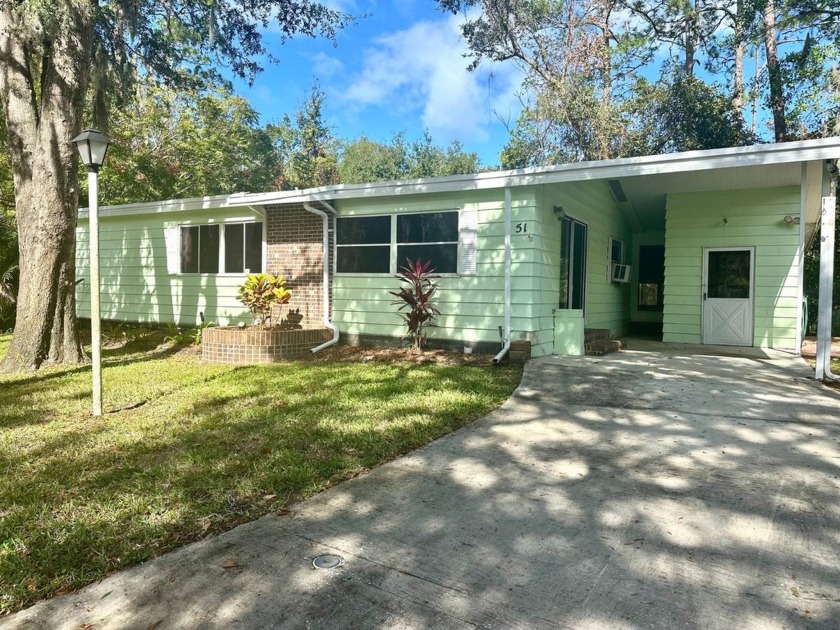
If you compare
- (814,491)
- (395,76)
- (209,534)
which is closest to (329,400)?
(209,534)

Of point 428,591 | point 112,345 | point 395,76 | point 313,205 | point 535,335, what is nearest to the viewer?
point 428,591

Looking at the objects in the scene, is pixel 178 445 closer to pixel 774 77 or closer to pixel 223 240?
pixel 223 240

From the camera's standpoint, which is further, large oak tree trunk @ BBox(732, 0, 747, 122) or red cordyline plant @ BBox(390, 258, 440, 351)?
large oak tree trunk @ BBox(732, 0, 747, 122)

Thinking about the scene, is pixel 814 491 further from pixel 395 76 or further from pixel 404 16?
pixel 395 76

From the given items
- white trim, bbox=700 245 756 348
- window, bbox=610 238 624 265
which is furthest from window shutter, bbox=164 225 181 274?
white trim, bbox=700 245 756 348

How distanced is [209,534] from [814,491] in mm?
3341

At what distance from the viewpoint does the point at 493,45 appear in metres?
18.9

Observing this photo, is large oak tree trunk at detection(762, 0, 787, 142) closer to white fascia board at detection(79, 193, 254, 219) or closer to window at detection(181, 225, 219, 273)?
white fascia board at detection(79, 193, 254, 219)

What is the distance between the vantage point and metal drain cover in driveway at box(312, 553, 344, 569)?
2449 mm

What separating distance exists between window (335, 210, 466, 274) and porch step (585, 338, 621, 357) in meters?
2.28

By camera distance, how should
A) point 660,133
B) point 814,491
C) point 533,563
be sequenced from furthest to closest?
1. point 660,133
2. point 814,491
3. point 533,563

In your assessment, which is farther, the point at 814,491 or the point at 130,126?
the point at 130,126

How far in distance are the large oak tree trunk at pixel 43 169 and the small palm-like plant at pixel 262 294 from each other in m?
2.51

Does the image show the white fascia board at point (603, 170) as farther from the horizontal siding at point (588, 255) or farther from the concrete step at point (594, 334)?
the concrete step at point (594, 334)
